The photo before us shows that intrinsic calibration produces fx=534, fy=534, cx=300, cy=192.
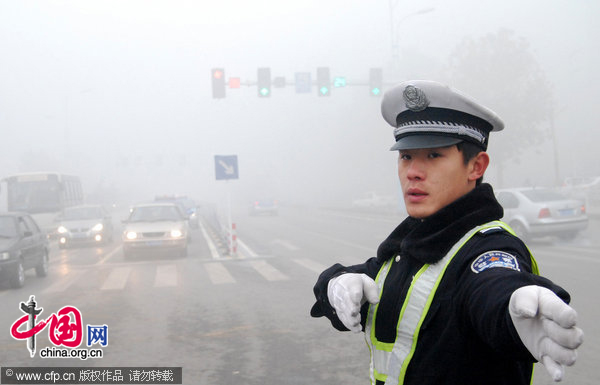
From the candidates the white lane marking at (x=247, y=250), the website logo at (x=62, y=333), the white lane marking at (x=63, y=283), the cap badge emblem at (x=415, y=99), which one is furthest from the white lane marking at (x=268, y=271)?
the cap badge emblem at (x=415, y=99)

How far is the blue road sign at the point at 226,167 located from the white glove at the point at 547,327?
16.4 m

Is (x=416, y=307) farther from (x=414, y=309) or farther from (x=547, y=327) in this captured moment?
(x=547, y=327)

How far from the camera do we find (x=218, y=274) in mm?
12500

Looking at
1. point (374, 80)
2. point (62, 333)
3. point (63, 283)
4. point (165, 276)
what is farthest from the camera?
point (374, 80)

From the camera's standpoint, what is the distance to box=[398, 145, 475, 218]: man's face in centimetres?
173

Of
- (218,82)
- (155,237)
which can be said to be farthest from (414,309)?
(218,82)

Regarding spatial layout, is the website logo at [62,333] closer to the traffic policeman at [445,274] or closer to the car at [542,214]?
the traffic policeman at [445,274]

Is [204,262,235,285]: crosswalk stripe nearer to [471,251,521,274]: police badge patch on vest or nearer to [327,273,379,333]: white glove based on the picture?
[327,273,379,333]: white glove

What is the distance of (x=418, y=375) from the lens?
1617 mm

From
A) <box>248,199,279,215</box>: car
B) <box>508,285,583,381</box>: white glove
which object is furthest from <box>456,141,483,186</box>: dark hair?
<box>248,199,279,215</box>: car

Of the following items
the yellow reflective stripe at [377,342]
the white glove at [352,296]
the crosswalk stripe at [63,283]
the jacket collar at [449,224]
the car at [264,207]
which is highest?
the jacket collar at [449,224]

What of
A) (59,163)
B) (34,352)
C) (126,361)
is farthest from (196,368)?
(59,163)

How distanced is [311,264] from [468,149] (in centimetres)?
1228

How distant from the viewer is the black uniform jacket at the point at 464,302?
1374 mm
